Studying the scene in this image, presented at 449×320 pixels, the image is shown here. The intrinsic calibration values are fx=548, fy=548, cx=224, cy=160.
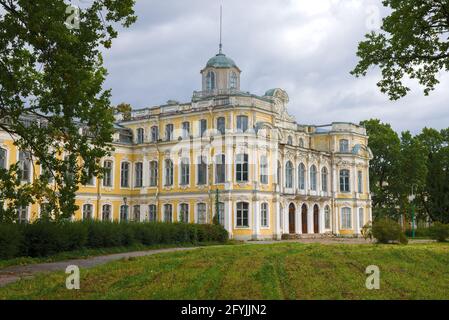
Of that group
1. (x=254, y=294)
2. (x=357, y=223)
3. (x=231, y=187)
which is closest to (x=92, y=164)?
(x=254, y=294)

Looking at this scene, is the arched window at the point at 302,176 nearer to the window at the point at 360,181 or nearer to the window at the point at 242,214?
the window at the point at 360,181

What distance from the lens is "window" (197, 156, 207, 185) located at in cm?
4466

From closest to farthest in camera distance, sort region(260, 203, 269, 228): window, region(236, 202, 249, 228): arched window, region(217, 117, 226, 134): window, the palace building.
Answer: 1. region(236, 202, 249, 228): arched window
2. the palace building
3. region(260, 203, 269, 228): window
4. region(217, 117, 226, 134): window

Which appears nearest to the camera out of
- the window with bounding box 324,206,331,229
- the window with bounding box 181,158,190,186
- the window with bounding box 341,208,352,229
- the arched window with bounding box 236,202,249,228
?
the arched window with bounding box 236,202,249,228

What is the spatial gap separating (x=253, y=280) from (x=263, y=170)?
105 ft

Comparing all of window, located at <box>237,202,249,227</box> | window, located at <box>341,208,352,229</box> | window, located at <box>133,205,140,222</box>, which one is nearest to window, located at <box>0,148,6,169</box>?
window, located at <box>133,205,140,222</box>

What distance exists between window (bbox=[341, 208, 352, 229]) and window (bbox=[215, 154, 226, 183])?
Result: 589 inches

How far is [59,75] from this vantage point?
1558 cm

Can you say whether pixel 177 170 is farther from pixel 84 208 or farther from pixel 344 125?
pixel 344 125

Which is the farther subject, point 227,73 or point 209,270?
point 227,73

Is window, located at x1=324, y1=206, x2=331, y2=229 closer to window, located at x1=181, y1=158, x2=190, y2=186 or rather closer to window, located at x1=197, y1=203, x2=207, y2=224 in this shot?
window, located at x1=197, y1=203, x2=207, y2=224

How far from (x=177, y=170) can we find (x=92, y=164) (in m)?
29.2

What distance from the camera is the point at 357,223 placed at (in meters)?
53.0
